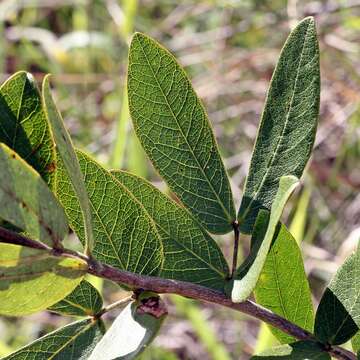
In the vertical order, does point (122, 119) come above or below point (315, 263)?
above

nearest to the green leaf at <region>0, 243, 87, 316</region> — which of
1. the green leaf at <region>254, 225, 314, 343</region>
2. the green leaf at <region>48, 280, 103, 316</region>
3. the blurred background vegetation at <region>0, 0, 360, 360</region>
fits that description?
the green leaf at <region>48, 280, 103, 316</region>

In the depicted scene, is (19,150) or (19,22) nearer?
(19,150)

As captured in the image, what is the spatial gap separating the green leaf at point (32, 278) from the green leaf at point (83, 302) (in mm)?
115

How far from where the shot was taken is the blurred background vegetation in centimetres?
227

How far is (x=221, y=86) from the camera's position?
8.13 ft

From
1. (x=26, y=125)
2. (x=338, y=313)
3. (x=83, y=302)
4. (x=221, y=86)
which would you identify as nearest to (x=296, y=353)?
(x=338, y=313)

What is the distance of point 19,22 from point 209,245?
240cm

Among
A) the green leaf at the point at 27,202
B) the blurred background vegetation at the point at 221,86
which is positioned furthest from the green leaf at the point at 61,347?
the blurred background vegetation at the point at 221,86

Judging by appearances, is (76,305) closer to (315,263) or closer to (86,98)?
(315,263)

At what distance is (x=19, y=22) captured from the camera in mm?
2895

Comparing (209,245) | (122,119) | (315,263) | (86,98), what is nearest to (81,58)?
(86,98)

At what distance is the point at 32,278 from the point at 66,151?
0.30 feet

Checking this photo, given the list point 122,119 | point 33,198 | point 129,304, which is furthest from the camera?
point 122,119

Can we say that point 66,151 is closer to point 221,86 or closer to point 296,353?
point 296,353
